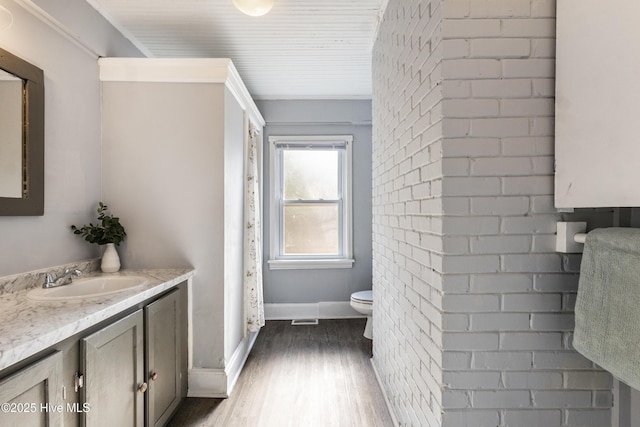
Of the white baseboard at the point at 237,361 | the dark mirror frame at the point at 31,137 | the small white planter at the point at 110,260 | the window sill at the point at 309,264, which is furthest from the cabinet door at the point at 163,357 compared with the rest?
the window sill at the point at 309,264

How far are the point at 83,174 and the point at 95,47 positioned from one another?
2.65ft

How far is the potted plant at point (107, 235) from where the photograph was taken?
1906 mm

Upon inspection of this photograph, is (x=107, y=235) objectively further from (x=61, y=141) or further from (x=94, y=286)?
(x=61, y=141)

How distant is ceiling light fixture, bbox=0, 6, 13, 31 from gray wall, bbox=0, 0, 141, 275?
0.05ft

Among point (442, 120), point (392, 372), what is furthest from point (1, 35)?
point (392, 372)

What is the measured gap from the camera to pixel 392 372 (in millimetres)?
1849

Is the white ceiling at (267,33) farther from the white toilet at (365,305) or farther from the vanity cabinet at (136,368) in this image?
the white toilet at (365,305)

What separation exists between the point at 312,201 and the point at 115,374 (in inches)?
101

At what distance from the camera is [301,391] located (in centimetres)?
213

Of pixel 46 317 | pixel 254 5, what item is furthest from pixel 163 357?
pixel 254 5

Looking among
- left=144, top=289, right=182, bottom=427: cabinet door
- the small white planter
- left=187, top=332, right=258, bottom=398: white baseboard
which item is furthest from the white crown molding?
left=187, top=332, right=258, bottom=398: white baseboard

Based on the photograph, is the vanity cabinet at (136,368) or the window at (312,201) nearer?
the vanity cabinet at (136,368)

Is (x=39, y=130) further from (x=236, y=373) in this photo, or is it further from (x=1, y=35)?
(x=236, y=373)

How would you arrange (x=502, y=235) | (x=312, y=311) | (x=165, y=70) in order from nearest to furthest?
(x=502, y=235), (x=165, y=70), (x=312, y=311)
